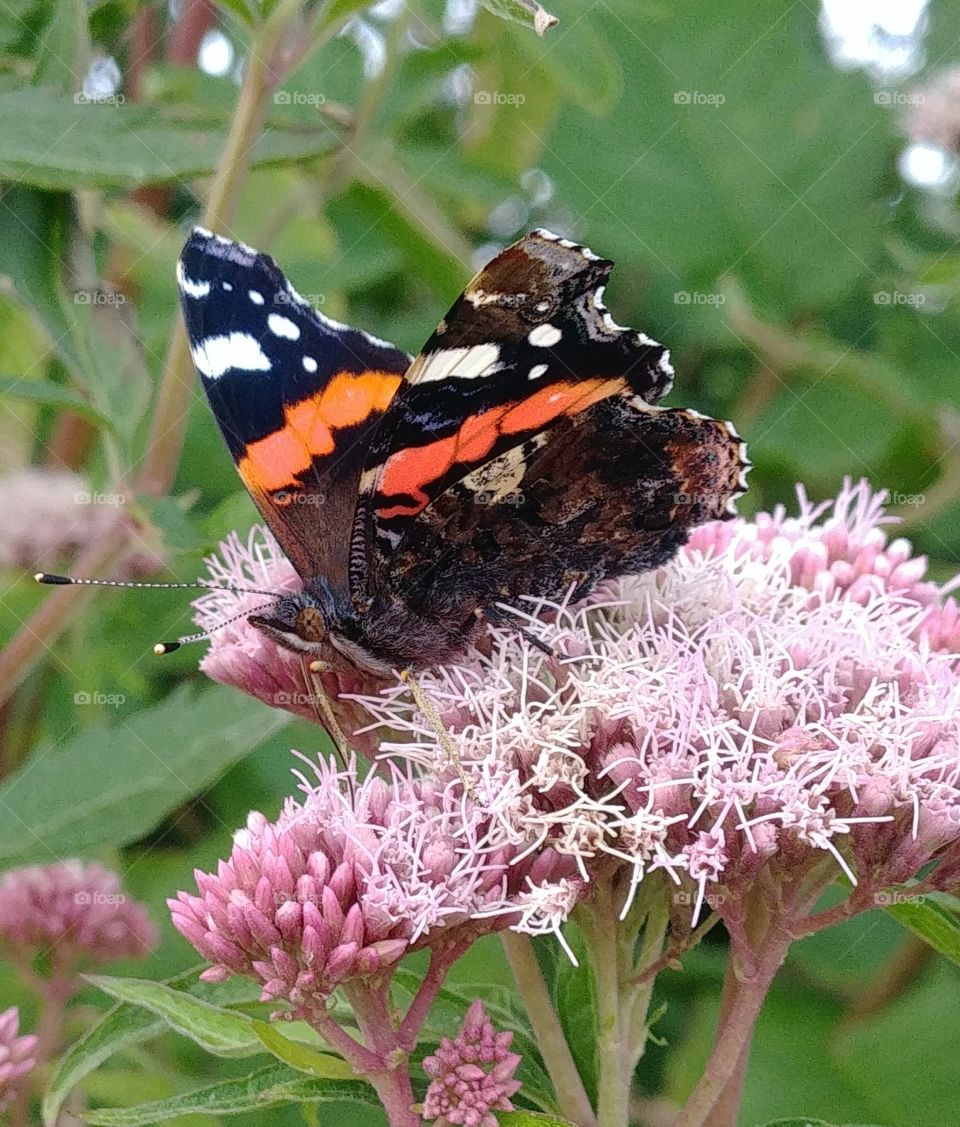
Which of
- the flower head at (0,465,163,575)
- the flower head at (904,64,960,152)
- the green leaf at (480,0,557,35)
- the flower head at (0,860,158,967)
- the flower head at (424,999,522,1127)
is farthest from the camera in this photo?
the flower head at (904,64,960,152)

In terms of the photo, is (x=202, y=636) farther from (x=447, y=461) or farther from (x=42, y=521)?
(x=42, y=521)

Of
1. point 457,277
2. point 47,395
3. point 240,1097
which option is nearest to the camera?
point 240,1097

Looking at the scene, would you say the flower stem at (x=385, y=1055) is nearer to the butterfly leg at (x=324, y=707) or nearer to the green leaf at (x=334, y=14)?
the butterfly leg at (x=324, y=707)

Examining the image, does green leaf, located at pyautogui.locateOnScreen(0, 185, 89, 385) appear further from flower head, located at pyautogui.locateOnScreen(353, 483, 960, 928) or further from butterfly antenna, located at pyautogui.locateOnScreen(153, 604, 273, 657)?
flower head, located at pyautogui.locateOnScreen(353, 483, 960, 928)


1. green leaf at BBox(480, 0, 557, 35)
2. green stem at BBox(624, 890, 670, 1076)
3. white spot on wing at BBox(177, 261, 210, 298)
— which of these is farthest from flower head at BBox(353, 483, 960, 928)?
green leaf at BBox(480, 0, 557, 35)

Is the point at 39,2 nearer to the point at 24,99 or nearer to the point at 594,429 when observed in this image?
the point at 24,99

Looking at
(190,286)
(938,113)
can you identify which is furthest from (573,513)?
(938,113)
